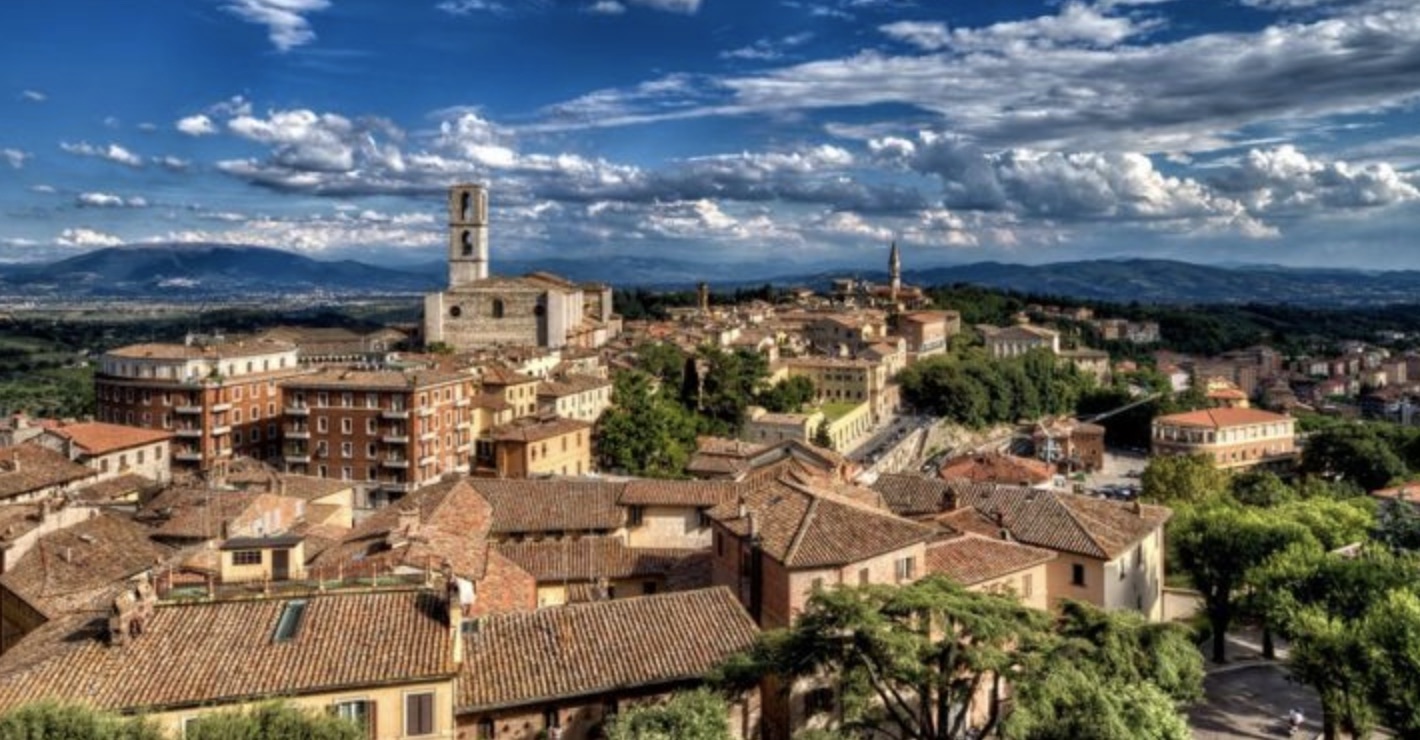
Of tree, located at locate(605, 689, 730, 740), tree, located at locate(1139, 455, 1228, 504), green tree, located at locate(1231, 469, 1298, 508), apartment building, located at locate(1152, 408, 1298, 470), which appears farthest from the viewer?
apartment building, located at locate(1152, 408, 1298, 470)

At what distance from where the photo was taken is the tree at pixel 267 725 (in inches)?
623

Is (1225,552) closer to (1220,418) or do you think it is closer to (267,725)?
(267,725)

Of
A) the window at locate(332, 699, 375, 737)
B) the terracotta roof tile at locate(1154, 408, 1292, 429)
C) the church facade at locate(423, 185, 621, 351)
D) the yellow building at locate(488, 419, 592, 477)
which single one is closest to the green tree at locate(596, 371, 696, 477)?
the yellow building at locate(488, 419, 592, 477)

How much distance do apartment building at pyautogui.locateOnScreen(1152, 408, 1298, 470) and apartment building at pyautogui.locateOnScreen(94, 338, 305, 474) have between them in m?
75.3

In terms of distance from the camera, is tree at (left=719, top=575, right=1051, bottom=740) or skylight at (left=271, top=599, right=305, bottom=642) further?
skylight at (left=271, top=599, right=305, bottom=642)

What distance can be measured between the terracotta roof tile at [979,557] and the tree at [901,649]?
25.2 ft

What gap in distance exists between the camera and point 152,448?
6138 centimetres

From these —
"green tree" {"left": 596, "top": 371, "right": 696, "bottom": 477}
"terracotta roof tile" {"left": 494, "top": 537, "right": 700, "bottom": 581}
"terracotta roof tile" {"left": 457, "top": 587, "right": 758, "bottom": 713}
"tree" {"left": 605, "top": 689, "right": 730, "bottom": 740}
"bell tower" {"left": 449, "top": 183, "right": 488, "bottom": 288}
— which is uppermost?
"bell tower" {"left": 449, "top": 183, "right": 488, "bottom": 288}

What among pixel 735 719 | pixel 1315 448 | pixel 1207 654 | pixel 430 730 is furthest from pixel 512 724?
pixel 1315 448

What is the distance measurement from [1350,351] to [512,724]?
21052cm

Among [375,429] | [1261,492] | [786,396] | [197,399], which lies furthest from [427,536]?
[786,396]

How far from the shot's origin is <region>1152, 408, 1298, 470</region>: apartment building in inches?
3816

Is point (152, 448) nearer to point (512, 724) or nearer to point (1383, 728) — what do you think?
point (512, 724)

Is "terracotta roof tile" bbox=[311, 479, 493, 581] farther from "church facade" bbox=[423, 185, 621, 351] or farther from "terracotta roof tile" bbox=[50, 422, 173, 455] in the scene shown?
"church facade" bbox=[423, 185, 621, 351]
